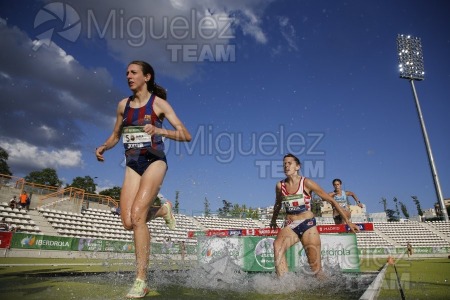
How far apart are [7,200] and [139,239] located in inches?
930

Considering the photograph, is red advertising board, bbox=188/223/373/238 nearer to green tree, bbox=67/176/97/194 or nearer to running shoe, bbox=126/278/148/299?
running shoe, bbox=126/278/148/299

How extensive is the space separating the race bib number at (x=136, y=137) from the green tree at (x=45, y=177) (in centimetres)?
9407

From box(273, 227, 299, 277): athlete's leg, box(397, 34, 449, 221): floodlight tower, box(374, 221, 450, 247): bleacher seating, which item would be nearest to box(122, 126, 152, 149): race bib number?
box(273, 227, 299, 277): athlete's leg

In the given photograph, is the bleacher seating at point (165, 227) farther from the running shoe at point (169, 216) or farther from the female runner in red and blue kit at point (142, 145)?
the female runner in red and blue kit at point (142, 145)

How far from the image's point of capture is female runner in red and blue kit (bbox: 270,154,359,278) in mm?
4848

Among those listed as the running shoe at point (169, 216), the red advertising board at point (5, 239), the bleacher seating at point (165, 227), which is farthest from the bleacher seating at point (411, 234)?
the running shoe at point (169, 216)

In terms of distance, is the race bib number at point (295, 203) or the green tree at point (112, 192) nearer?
the race bib number at point (295, 203)

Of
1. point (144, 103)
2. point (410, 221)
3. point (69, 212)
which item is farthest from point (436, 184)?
point (144, 103)

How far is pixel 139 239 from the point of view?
3.25 metres

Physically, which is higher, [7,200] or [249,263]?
[7,200]

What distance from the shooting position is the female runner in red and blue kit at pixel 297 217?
15.9 ft

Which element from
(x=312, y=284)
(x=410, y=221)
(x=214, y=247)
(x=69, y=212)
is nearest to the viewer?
(x=312, y=284)

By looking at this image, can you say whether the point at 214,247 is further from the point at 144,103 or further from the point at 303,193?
the point at 144,103

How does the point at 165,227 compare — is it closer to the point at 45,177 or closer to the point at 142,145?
the point at 142,145
